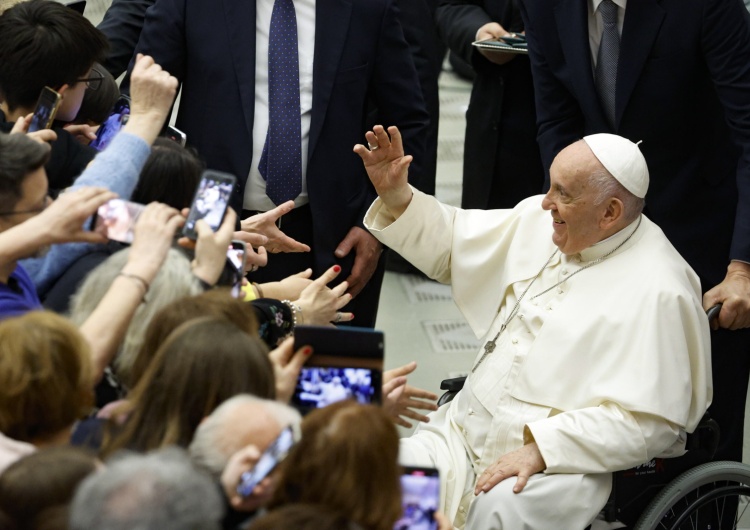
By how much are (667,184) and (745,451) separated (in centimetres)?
140

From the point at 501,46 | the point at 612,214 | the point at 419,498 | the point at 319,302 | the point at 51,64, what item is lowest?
the point at 319,302

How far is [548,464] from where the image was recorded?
296 cm

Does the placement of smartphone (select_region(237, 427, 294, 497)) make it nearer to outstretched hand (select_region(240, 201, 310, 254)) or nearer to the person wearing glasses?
outstretched hand (select_region(240, 201, 310, 254))

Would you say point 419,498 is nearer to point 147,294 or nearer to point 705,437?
point 147,294

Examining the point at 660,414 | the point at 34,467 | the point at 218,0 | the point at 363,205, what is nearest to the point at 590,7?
the point at 363,205

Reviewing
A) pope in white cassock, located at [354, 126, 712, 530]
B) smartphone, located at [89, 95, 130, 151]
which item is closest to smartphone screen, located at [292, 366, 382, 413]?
pope in white cassock, located at [354, 126, 712, 530]

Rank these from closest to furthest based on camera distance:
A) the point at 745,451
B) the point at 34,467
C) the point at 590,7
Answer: the point at 34,467 → the point at 590,7 → the point at 745,451

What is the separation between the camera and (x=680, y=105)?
3.82 metres

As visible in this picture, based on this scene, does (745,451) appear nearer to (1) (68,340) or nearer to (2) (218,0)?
(2) (218,0)

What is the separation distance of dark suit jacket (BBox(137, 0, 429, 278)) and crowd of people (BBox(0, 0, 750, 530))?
0.01 meters

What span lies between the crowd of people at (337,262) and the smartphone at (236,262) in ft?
0.04

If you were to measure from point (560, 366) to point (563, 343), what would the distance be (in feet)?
0.24

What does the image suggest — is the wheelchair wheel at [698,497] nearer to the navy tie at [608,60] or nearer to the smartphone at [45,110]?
the navy tie at [608,60]

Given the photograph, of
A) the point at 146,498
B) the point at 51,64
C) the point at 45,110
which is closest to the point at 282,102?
the point at 51,64
